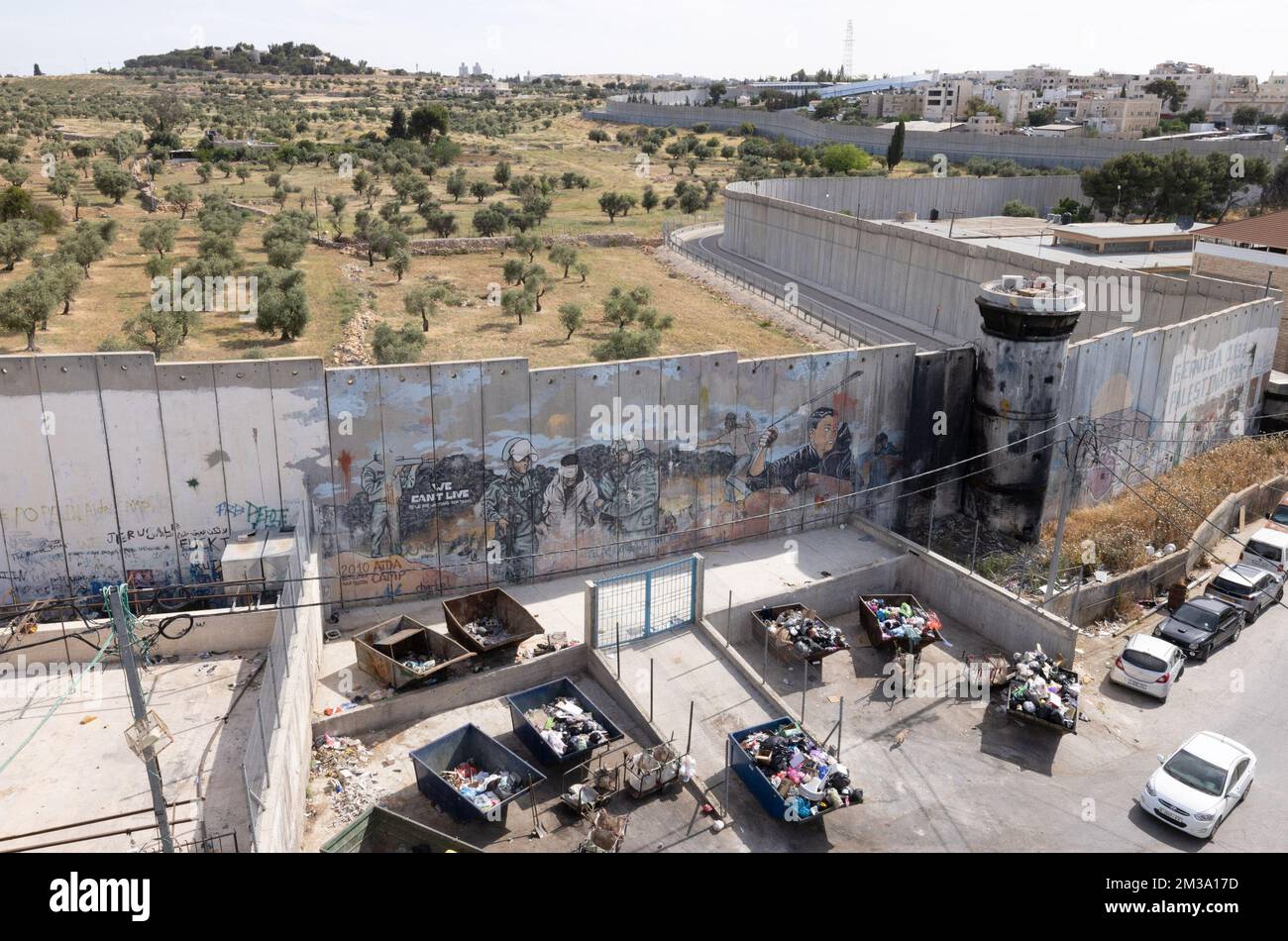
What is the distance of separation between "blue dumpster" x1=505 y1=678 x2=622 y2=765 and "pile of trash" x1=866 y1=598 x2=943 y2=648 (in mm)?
5877

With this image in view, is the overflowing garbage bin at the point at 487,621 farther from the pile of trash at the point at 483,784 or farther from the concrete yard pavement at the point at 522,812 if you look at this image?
the pile of trash at the point at 483,784

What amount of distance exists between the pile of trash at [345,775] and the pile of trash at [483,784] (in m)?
1.16

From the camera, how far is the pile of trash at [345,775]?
13.2m

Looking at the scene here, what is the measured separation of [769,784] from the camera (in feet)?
43.5

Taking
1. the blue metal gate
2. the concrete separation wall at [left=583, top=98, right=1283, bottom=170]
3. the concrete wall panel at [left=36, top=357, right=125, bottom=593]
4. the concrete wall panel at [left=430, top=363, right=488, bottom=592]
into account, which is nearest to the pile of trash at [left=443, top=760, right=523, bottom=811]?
the blue metal gate

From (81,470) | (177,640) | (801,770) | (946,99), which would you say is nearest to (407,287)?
(81,470)

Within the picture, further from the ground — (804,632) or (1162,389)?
(1162,389)

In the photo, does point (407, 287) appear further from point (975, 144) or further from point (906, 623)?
point (975, 144)

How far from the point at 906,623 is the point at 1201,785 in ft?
17.6

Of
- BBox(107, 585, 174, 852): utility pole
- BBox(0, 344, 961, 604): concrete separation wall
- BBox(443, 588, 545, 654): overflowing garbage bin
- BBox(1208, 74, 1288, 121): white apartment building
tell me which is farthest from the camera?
BBox(1208, 74, 1288, 121): white apartment building

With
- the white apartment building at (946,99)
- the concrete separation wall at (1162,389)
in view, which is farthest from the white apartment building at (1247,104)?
the concrete separation wall at (1162,389)

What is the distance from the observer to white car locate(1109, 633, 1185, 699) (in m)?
17.4

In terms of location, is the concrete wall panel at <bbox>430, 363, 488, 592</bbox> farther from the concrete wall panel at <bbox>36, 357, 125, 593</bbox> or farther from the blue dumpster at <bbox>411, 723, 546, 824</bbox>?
the concrete wall panel at <bbox>36, 357, 125, 593</bbox>

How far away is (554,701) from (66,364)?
939 cm
